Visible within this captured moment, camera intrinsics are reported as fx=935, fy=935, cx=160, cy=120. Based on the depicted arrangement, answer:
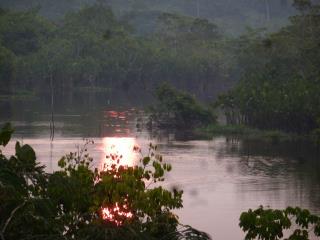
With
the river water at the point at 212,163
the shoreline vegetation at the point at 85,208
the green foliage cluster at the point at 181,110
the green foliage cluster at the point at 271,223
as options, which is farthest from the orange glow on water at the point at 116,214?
the green foliage cluster at the point at 181,110

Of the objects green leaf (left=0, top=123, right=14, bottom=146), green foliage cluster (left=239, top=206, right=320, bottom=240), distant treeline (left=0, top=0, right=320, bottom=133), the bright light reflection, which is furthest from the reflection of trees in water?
distant treeline (left=0, top=0, right=320, bottom=133)

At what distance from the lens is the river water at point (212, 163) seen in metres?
43.3

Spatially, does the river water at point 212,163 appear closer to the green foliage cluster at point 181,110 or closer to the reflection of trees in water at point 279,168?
the reflection of trees in water at point 279,168

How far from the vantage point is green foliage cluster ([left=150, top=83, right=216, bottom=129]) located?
77.8 meters

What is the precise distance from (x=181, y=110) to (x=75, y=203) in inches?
2267

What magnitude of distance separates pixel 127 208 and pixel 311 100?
5055 centimetres

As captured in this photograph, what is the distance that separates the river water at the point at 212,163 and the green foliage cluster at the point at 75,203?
16.2 m

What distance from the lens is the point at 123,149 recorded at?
66125 millimetres

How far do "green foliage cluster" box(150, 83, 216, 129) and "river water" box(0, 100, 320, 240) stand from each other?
222cm

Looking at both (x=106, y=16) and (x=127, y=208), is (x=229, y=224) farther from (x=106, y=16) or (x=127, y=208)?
(x=106, y=16)

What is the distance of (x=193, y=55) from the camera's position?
153 m

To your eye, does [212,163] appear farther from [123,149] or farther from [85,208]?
[85,208]

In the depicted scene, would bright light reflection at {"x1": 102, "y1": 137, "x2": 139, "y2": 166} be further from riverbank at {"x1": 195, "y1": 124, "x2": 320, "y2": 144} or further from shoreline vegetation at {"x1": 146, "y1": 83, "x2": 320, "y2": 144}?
riverbank at {"x1": 195, "y1": 124, "x2": 320, "y2": 144}

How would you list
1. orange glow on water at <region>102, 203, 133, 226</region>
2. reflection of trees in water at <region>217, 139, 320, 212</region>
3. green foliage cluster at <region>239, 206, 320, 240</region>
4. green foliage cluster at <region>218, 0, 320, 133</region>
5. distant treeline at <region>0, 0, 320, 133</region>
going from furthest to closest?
distant treeline at <region>0, 0, 320, 133</region> → green foliage cluster at <region>218, 0, 320, 133</region> → reflection of trees in water at <region>217, 139, 320, 212</region> → green foliage cluster at <region>239, 206, 320, 240</region> → orange glow on water at <region>102, 203, 133, 226</region>
